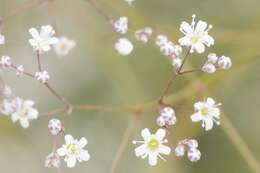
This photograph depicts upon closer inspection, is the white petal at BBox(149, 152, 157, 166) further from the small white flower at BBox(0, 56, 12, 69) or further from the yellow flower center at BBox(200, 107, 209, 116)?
the small white flower at BBox(0, 56, 12, 69)

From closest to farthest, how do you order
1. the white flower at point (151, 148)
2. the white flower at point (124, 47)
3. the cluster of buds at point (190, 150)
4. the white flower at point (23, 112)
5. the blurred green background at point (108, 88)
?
the cluster of buds at point (190, 150)
the white flower at point (151, 148)
the white flower at point (23, 112)
the white flower at point (124, 47)
the blurred green background at point (108, 88)

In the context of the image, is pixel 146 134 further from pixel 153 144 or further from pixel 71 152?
pixel 71 152

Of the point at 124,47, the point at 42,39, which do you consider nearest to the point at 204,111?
the point at 124,47

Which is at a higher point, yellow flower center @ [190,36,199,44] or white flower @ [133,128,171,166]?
yellow flower center @ [190,36,199,44]

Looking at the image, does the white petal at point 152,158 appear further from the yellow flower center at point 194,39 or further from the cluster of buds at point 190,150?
the yellow flower center at point 194,39

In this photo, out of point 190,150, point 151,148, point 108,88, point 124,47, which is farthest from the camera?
point 108,88

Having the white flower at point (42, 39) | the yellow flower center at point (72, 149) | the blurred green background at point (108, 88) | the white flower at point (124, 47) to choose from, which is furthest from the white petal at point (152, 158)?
the blurred green background at point (108, 88)

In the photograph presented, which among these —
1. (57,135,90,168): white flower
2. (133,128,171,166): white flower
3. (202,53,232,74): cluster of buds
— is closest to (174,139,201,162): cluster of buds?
(133,128,171,166): white flower

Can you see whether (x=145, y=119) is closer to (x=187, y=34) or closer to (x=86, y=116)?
(x=86, y=116)

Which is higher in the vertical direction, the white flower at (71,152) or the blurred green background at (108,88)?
the blurred green background at (108,88)
